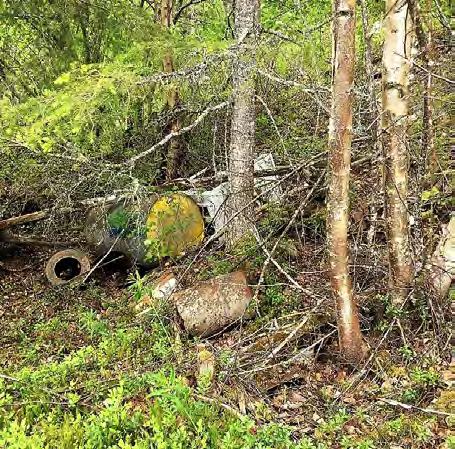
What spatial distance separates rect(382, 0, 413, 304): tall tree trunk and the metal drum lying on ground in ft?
9.45

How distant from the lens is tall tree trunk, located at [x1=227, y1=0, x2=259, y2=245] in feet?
16.8

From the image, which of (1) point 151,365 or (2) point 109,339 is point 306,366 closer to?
(1) point 151,365

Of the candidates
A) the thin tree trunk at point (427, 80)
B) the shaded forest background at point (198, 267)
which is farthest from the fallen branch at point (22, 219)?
the thin tree trunk at point (427, 80)

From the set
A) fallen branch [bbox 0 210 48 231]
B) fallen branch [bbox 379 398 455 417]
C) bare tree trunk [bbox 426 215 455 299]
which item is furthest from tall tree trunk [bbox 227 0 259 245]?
fallen branch [bbox 0 210 48 231]

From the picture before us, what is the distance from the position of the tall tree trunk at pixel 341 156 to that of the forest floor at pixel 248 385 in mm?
500

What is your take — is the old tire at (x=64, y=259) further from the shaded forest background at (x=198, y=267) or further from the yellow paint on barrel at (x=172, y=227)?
the yellow paint on barrel at (x=172, y=227)

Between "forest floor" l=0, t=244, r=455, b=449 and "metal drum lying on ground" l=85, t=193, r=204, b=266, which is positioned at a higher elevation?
"metal drum lying on ground" l=85, t=193, r=204, b=266

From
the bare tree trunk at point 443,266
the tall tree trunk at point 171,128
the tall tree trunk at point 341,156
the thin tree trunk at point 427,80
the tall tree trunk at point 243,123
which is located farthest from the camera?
the tall tree trunk at point 171,128

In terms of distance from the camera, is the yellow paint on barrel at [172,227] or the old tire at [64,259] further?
the old tire at [64,259]

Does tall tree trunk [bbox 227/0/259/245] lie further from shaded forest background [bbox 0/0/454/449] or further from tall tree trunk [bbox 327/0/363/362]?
tall tree trunk [bbox 327/0/363/362]

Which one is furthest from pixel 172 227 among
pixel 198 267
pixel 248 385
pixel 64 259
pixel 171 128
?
pixel 248 385

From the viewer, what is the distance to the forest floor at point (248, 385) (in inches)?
138

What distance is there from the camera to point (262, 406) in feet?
12.7

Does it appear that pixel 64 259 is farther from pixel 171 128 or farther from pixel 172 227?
pixel 171 128
